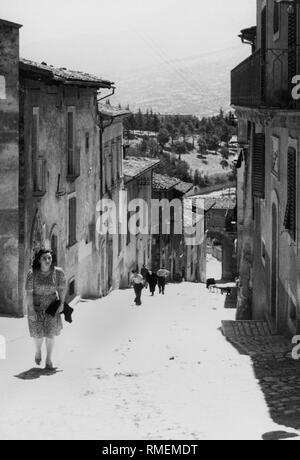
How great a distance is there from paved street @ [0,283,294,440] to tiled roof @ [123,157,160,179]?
870 inches

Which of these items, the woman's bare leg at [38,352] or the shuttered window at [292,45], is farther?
the shuttered window at [292,45]

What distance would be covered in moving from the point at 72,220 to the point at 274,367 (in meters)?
14.3

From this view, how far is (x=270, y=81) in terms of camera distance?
1284 centimetres

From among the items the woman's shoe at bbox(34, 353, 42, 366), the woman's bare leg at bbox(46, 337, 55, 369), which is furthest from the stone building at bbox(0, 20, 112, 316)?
the woman's bare leg at bbox(46, 337, 55, 369)

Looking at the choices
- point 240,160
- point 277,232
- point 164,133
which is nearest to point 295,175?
point 277,232

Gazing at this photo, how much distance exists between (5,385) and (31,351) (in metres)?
3.09

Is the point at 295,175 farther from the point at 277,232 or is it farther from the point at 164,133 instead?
the point at 164,133

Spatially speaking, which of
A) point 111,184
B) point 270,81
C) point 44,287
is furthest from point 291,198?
point 111,184

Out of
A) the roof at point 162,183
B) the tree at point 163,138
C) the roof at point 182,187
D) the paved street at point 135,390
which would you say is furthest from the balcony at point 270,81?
the tree at point 163,138

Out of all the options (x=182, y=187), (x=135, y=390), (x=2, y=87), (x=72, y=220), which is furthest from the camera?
(x=182, y=187)

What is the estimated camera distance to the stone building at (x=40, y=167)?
1886 cm

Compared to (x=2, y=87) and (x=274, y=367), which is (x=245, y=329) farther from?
(x=2, y=87)

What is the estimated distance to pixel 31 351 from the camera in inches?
548

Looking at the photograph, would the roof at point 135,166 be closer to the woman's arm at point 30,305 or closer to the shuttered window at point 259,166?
the shuttered window at point 259,166
